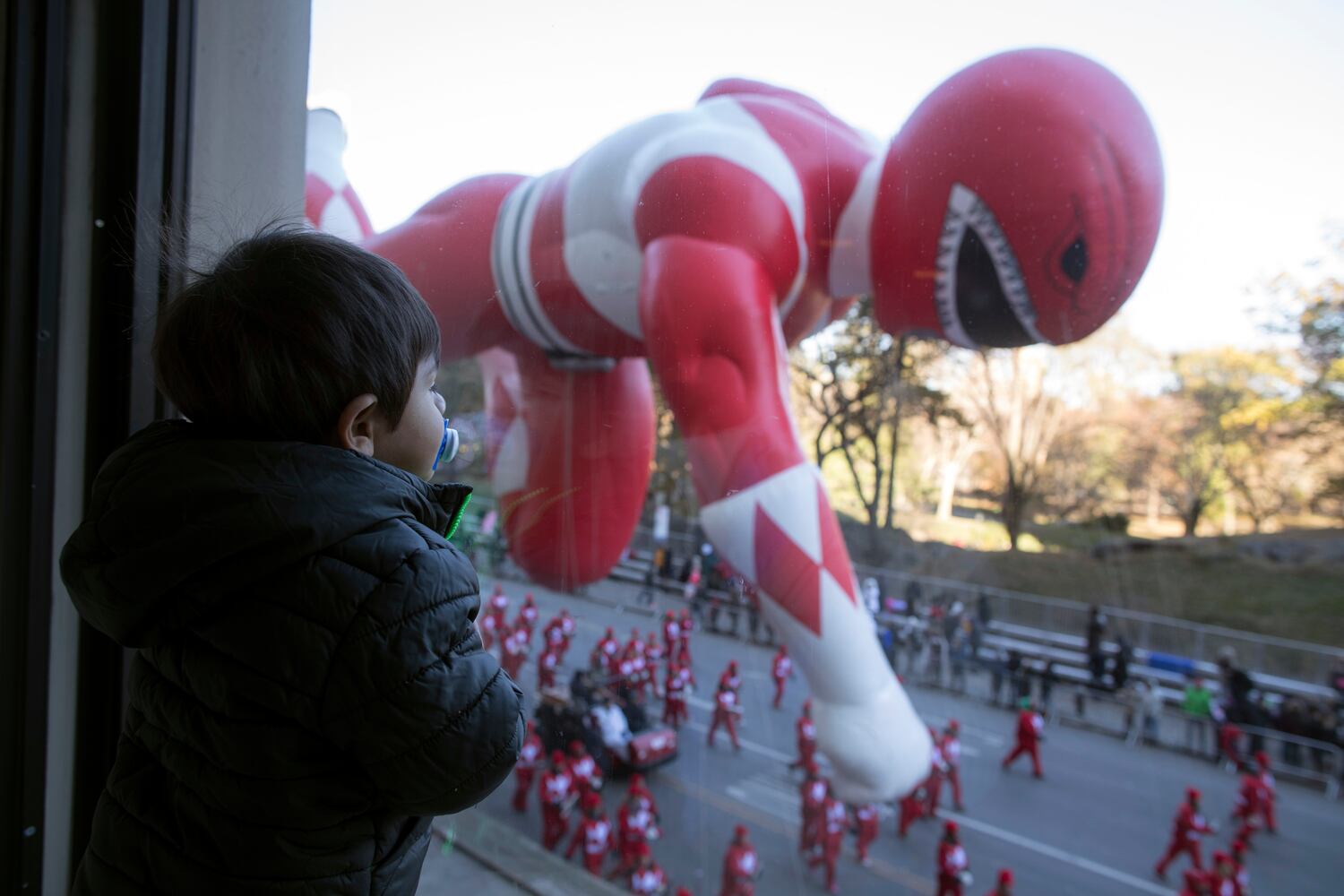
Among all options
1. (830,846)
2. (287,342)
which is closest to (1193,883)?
(830,846)

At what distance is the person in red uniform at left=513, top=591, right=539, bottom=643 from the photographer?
1.20 m

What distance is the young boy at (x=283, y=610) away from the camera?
32 cm

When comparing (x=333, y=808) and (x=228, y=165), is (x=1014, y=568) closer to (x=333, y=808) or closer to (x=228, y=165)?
(x=333, y=808)

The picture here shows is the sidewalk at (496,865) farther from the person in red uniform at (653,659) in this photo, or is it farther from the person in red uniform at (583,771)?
the person in red uniform at (653,659)

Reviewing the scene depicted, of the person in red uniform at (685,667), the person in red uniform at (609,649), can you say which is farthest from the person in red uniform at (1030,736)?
the person in red uniform at (609,649)

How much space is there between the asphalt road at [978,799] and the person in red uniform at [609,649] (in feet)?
0.04

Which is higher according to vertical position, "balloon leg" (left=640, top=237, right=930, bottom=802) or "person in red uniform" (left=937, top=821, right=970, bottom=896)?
"balloon leg" (left=640, top=237, right=930, bottom=802)

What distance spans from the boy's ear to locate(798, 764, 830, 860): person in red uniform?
947 mm

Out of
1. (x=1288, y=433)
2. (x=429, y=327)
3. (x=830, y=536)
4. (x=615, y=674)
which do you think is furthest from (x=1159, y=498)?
(x=429, y=327)

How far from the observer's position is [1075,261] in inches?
31.1

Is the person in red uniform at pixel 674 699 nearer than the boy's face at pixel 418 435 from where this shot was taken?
No

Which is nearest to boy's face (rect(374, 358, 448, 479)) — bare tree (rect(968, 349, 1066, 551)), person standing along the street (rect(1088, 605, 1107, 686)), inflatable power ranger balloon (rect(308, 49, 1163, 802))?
inflatable power ranger balloon (rect(308, 49, 1163, 802))

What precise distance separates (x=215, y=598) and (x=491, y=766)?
14cm

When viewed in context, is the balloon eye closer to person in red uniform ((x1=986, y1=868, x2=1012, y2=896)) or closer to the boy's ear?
the boy's ear
